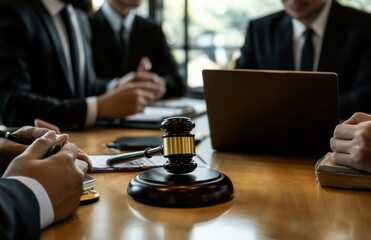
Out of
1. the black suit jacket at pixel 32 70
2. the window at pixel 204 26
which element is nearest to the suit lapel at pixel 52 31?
the black suit jacket at pixel 32 70

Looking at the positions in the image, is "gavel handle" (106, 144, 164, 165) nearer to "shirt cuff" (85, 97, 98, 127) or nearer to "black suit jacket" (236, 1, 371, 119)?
"shirt cuff" (85, 97, 98, 127)

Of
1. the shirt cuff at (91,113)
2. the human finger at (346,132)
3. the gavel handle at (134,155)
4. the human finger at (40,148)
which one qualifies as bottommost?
the shirt cuff at (91,113)

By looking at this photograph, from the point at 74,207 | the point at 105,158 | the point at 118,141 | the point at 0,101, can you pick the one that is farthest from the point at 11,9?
the point at 74,207

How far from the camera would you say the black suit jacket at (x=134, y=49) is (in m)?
3.62

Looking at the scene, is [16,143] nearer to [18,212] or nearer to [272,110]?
[18,212]

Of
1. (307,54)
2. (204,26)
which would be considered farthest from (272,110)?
(204,26)

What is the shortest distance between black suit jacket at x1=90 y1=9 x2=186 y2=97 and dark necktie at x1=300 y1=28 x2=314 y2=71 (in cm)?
101

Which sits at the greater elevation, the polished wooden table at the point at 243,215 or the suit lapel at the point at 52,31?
the suit lapel at the point at 52,31

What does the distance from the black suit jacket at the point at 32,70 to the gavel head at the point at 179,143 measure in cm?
114

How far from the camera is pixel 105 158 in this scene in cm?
149

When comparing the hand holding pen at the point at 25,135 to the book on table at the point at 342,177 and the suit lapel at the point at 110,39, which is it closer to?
the book on table at the point at 342,177

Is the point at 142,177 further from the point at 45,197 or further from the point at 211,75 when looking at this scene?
→ the point at 211,75

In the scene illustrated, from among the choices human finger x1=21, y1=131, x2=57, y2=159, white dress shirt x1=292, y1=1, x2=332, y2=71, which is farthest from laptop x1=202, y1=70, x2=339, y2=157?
white dress shirt x1=292, y1=1, x2=332, y2=71

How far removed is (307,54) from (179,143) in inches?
65.6
